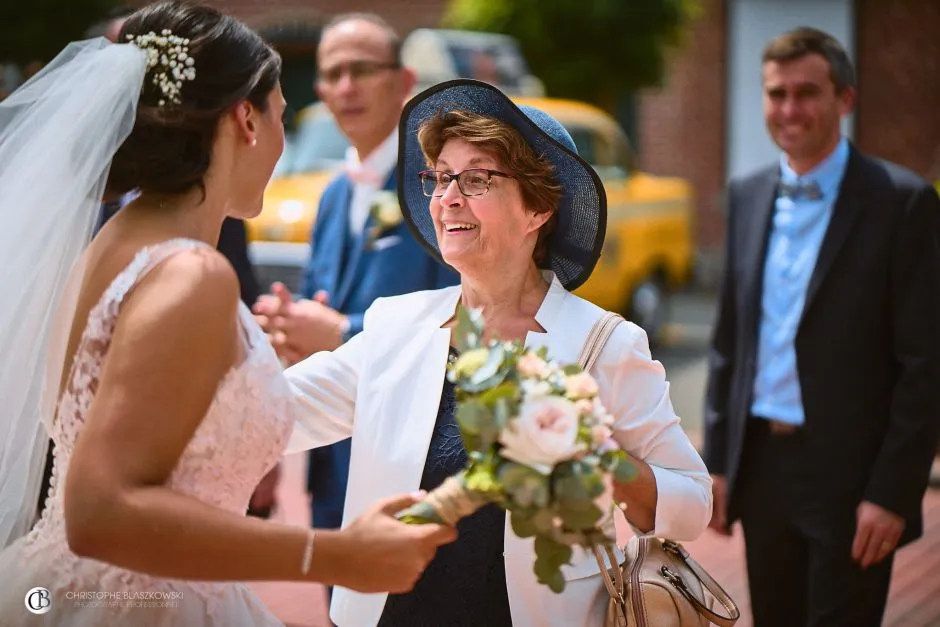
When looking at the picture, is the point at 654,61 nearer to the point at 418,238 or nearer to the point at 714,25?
the point at 714,25

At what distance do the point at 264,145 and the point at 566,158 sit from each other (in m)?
0.83

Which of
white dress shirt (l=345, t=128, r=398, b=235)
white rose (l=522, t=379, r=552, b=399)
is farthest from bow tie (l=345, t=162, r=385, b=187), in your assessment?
white rose (l=522, t=379, r=552, b=399)

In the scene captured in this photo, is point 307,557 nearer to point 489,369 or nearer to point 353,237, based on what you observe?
point 489,369

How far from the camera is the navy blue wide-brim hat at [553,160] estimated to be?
294 cm

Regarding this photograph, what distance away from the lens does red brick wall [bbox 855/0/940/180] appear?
20.1 m

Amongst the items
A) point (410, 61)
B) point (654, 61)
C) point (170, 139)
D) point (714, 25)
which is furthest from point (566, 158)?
point (714, 25)

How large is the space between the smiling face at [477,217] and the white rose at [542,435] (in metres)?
0.89

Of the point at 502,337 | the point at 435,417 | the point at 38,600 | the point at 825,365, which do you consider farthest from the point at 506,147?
the point at 825,365

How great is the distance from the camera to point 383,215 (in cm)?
451

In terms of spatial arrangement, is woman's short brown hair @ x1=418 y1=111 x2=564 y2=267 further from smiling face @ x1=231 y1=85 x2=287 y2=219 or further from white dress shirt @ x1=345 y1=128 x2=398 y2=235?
white dress shirt @ x1=345 y1=128 x2=398 y2=235

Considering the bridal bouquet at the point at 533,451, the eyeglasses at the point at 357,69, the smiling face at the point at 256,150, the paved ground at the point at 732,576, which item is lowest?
the paved ground at the point at 732,576

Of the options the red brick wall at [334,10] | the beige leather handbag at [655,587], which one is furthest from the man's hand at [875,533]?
the red brick wall at [334,10]

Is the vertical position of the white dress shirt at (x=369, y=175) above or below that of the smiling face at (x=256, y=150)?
below

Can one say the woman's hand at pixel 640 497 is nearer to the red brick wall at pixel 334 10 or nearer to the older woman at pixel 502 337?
the older woman at pixel 502 337
